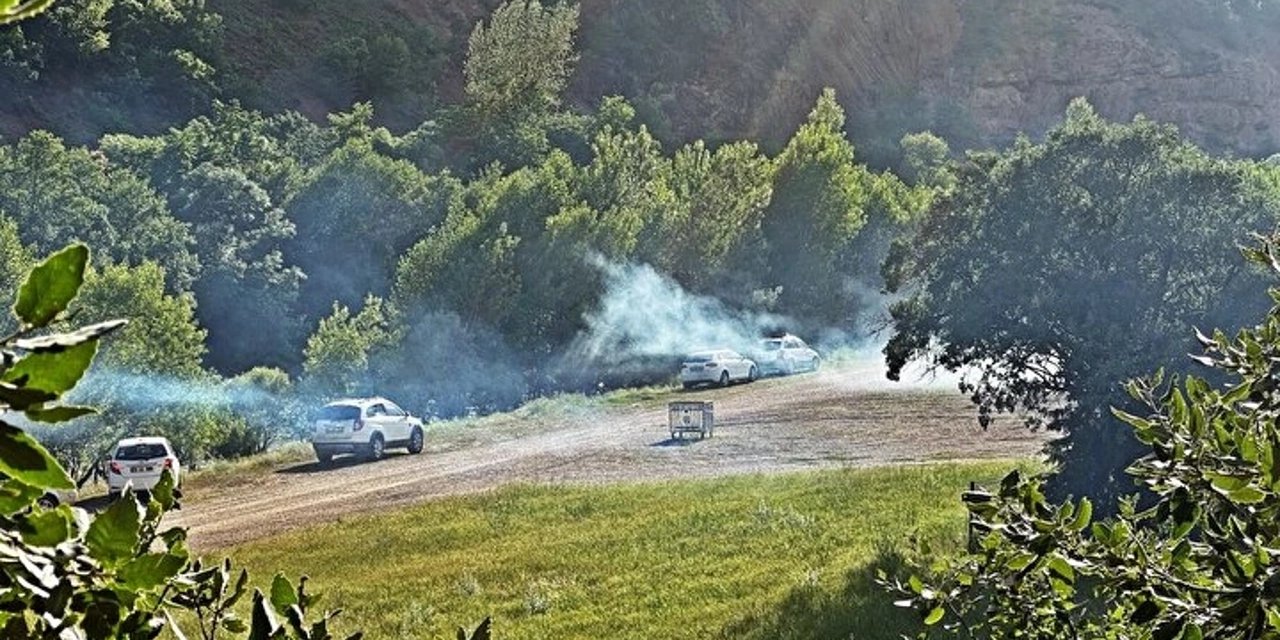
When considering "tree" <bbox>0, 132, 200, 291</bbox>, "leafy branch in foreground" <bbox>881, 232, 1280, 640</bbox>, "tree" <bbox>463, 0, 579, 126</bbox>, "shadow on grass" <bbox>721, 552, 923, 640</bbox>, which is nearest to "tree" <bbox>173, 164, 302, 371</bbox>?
"tree" <bbox>0, 132, 200, 291</bbox>

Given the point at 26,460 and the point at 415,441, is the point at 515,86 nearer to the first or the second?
the point at 415,441

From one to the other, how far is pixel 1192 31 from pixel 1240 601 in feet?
256

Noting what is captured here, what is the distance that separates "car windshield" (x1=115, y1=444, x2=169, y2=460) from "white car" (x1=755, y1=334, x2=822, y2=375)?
18138 millimetres

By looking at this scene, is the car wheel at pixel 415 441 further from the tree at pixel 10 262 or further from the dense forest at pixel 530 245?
the tree at pixel 10 262

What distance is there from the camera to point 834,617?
34.8 ft

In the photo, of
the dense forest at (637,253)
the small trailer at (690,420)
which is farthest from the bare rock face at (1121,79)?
the small trailer at (690,420)

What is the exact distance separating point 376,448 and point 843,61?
50216mm

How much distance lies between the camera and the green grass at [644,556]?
1117 centimetres

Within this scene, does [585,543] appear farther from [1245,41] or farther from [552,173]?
[1245,41]

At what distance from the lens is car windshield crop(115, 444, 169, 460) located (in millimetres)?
18797

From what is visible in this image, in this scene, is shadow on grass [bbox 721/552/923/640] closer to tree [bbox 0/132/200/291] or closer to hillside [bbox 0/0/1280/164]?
tree [bbox 0/132/200/291]

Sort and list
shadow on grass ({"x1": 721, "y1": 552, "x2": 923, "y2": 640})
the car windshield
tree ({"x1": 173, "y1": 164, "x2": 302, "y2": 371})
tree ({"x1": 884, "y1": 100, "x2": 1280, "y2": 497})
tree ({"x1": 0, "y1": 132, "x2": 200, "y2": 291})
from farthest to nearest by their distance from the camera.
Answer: tree ({"x1": 173, "y1": 164, "x2": 302, "y2": 371})
tree ({"x1": 0, "y1": 132, "x2": 200, "y2": 291})
the car windshield
tree ({"x1": 884, "y1": 100, "x2": 1280, "y2": 497})
shadow on grass ({"x1": 721, "y1": 552, "x2": 923, "y2": 640})

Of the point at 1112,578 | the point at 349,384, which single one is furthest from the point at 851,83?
the point at 1112,578

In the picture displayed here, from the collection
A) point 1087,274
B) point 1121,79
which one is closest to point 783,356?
point 1087,274
